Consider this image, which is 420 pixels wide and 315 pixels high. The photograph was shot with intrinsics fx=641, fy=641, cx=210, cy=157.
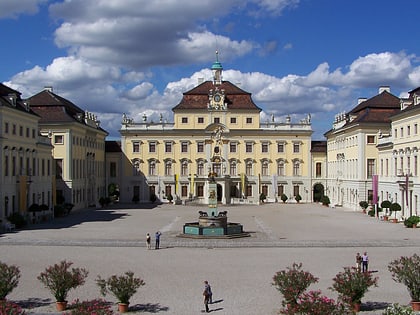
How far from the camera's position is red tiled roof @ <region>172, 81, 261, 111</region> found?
274 ft

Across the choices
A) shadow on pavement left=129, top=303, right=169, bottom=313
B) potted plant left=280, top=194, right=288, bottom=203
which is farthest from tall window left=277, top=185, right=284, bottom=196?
shadow on pavement left=129, top=303, right=169, bottom=313

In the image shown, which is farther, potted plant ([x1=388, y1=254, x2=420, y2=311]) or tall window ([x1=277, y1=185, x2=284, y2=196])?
tall window ([x1=277, y1=185, x2=284, y2=196])

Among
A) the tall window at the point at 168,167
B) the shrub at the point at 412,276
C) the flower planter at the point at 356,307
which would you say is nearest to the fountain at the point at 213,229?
the shrub at the point at 412,276

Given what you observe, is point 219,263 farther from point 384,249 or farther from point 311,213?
point 311,213

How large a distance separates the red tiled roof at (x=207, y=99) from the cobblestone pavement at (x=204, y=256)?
3097cm

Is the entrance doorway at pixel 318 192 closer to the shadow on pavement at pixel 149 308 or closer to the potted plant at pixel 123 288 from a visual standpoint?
the shadow on pavement at pixel 149 308

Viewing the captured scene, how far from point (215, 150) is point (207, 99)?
6.76 metres

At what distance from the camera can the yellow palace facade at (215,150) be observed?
273 feet

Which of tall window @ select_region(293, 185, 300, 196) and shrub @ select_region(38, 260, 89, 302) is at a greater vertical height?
tall window @ select_region(293, 185, 300, 196)

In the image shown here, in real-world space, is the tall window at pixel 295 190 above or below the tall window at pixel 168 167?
below

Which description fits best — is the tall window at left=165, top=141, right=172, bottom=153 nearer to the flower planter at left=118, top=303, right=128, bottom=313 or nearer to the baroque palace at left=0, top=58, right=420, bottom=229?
the baroque palace at left=0, top=58, right=420, bottom=229

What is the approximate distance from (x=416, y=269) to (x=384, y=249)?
15025 millimetres

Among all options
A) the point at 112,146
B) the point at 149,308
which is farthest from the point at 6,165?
the point at 112,146

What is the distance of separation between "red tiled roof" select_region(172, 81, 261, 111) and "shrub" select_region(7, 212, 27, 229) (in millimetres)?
Result: 40460
